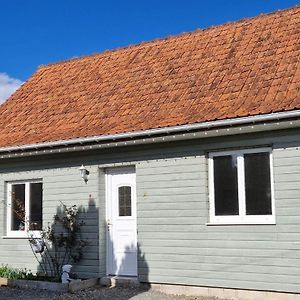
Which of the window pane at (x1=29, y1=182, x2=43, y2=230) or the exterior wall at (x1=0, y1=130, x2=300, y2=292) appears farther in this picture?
the window pane at (x1=29, y1=182, x2=43, y2=230)

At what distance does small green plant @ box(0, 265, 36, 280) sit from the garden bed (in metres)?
0.31

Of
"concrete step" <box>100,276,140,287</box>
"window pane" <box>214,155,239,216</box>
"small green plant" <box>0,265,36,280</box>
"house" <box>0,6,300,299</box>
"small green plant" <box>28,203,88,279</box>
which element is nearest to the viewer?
"house" <box>0,6,300,299</box>

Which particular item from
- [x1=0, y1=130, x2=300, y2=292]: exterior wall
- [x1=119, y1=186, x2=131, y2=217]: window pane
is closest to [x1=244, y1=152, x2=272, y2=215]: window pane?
[x1=0, y1=130, x2=300, y2=292]: exterior wall

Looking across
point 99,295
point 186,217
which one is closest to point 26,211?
point 99,295

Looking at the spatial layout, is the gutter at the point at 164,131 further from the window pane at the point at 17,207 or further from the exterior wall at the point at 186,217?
the window pane at the point at 17,207

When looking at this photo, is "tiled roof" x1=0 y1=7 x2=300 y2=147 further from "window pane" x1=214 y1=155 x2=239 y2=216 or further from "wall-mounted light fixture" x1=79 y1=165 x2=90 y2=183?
"window pane" x1=214 y1=155 x2=239 y2=216

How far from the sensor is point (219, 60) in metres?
11.9

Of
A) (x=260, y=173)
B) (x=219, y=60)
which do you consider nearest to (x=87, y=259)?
(x=260, y=173)

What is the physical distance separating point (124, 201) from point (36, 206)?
2491mm

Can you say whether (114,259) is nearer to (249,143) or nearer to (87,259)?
(87,259)

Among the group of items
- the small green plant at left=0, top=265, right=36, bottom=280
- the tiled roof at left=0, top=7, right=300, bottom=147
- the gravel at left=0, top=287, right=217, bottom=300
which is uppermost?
the tiled roof at left=0, top=7, right=300, bottom=147

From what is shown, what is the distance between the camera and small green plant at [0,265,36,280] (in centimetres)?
1173

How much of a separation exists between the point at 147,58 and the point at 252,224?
599 cm

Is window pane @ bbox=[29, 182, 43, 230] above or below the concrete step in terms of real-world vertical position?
above
